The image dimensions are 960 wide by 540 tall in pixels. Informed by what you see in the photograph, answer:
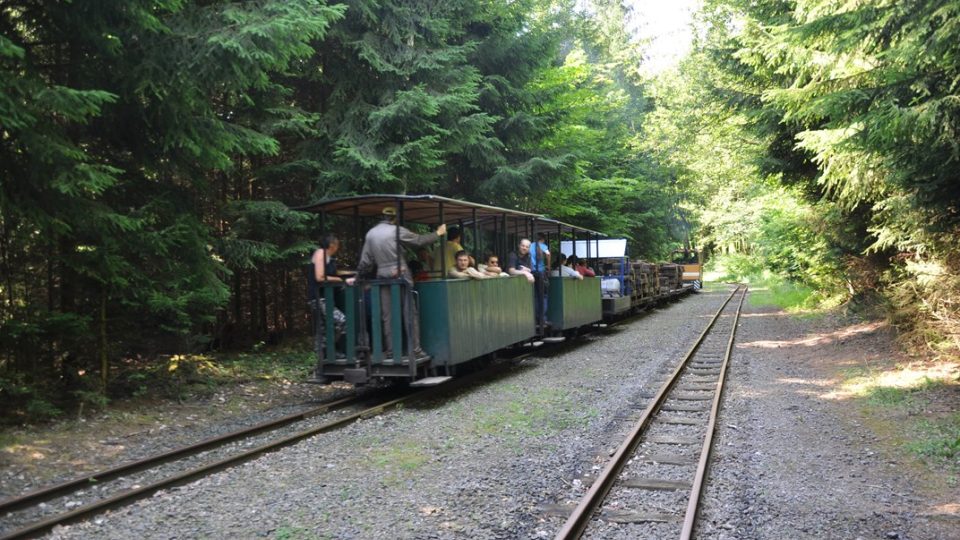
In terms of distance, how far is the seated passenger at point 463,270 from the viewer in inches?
388

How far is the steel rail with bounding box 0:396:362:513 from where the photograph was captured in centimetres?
509

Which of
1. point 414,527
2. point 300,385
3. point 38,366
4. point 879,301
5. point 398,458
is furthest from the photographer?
point 879,301

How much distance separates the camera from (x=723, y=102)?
15766mm

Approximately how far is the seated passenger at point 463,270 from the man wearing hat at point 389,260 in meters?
1.04

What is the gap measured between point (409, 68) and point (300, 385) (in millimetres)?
6270

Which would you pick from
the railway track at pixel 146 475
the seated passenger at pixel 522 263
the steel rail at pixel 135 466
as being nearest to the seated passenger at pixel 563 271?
the seated passenger at pixel 522 263

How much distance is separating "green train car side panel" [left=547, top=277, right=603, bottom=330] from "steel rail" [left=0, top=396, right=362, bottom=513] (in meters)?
6.49

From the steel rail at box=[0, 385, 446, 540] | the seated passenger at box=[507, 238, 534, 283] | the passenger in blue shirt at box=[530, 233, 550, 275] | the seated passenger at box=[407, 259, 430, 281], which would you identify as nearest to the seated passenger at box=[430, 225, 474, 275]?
the seated passenger at box=[407, 259, 430, 281]

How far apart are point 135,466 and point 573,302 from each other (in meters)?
10.1

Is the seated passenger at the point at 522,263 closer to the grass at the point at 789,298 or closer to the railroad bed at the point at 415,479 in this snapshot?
the railroad bed at the point at 415,479

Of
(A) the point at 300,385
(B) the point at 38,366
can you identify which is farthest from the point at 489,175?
(B) the point at 38,366

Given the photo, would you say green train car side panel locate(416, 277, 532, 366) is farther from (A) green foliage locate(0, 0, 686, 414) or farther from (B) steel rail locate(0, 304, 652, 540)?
(A) green foliage locate(0, 0, 686, 414)

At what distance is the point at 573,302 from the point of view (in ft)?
48.4

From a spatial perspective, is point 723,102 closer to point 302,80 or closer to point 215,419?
point 302,80
